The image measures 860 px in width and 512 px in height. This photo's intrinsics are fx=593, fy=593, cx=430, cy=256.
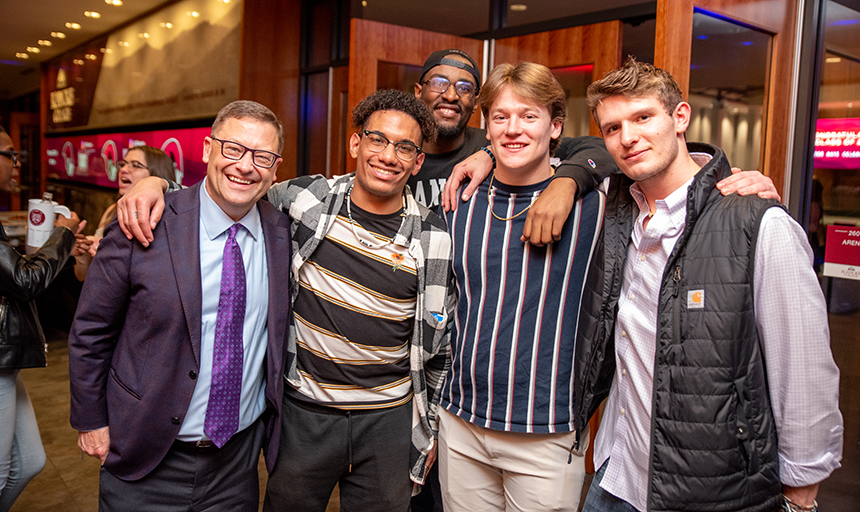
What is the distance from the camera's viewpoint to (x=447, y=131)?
2348 millimetres

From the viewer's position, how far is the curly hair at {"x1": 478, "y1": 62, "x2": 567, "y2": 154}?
5.57ft

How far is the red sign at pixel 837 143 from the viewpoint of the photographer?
277cm

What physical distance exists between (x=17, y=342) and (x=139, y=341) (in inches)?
32.1

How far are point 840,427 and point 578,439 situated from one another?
24.5 inches

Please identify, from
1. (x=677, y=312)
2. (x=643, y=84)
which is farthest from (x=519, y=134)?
(x=677, y=312)

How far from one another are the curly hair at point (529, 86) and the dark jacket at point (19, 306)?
1.69 metres

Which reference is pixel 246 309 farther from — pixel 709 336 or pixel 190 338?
pixel 709 336

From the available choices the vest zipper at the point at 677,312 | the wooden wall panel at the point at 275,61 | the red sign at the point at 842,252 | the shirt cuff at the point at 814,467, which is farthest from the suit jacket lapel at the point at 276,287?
the wooden wall panel at the point at 275,61

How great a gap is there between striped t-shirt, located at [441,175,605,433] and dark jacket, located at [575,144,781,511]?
1.00 feet

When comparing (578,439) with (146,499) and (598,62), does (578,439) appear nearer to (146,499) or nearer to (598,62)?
(146,499)

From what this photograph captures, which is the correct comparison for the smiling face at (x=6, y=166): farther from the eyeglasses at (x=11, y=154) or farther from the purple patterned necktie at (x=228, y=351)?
Result: the purple patterned necktie at (x=228, y=351)

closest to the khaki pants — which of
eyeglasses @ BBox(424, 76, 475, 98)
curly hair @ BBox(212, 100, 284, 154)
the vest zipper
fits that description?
the vest zipper

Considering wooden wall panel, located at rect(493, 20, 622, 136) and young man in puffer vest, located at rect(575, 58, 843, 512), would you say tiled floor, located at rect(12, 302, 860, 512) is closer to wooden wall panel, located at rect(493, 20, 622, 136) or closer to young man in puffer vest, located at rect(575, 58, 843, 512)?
wooden wall panel, located at rect(493, 20, 622, 136)

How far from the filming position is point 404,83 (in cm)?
379
